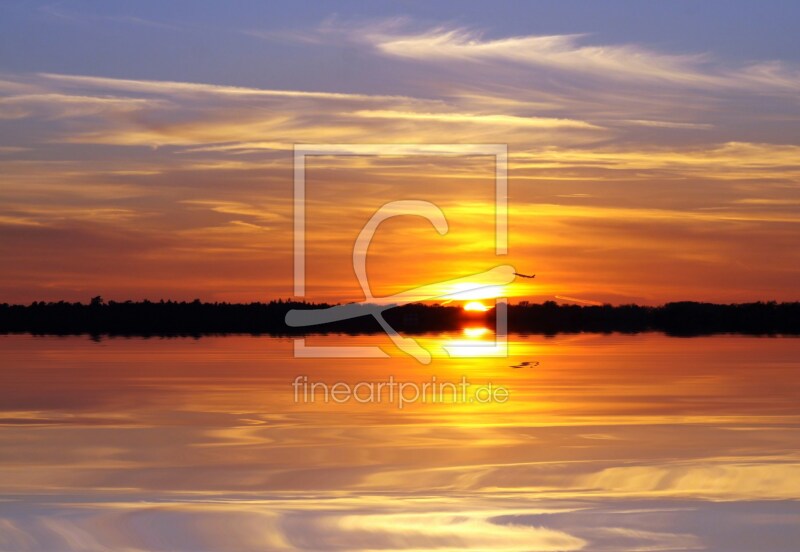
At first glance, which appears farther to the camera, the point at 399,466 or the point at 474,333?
the point at 474,333

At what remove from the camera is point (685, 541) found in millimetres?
7480

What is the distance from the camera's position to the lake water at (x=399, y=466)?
7738mm

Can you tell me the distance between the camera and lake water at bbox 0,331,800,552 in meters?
7.74

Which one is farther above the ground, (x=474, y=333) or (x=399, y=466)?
(x=399, y=466)

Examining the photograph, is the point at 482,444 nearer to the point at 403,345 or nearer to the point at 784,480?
the point at 784,480

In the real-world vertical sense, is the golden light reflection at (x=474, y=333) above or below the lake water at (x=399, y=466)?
below

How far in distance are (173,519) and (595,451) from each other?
4.54 m

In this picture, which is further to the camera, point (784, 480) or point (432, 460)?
point (432, 460)

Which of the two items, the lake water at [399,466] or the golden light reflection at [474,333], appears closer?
the lake water at [399,466]

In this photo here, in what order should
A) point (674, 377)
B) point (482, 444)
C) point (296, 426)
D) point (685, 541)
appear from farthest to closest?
point (674, 377)
point (296, 426)
point (482, 444)
point (685, 541)

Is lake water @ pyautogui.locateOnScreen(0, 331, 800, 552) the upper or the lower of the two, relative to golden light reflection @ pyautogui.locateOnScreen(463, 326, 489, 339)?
upper

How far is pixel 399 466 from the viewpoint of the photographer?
33.9 ft

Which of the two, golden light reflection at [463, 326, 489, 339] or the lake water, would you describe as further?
golden light reflection at [463, 326, 489, 339]

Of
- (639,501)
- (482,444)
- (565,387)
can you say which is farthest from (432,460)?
(565,387)
